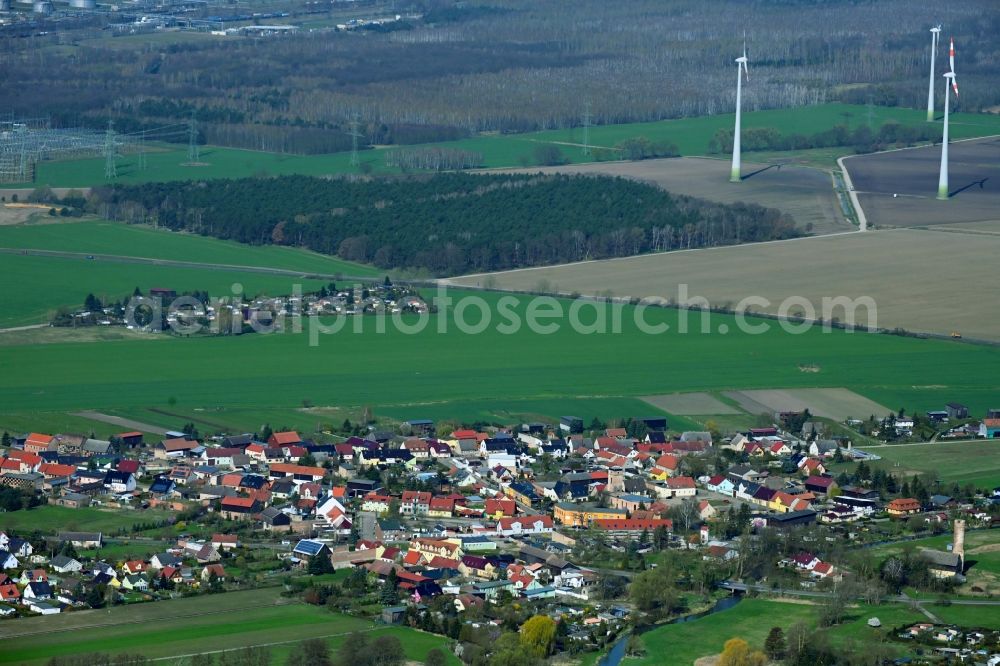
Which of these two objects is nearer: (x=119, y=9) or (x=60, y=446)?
(x=60, y=446)

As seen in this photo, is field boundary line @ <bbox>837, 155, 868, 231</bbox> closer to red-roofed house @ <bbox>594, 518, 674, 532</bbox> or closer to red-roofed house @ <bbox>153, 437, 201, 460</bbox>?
red-roofed house @ <bbox>153, 437, 201, 460</bbox>

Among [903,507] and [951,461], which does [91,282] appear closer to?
[951,461]

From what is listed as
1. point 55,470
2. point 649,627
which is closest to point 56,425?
point 55,470

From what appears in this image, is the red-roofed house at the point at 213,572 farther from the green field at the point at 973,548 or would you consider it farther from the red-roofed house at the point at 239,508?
the green field at the point at 973,548

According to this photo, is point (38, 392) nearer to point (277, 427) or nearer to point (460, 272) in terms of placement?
point (277, 427)

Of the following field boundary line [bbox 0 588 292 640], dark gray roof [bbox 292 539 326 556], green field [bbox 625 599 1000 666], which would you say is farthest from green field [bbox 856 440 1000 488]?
field boundary line [bbox 0 588 292 640]

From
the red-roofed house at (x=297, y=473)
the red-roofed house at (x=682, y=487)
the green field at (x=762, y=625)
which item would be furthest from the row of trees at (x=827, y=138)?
the green field at (x=762, y=625)

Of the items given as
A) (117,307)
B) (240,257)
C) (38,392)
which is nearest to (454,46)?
(240,257)
